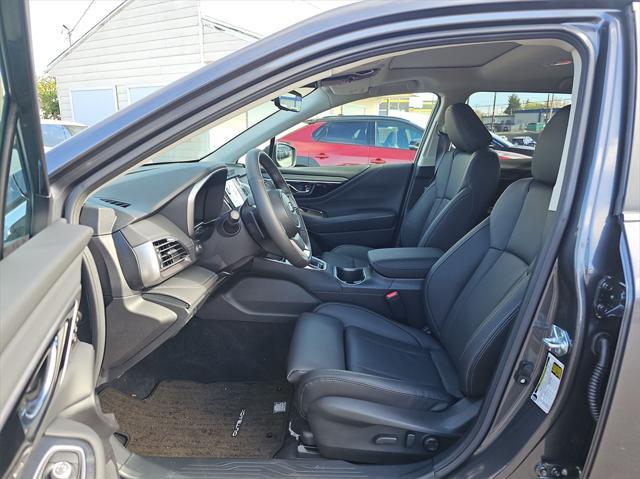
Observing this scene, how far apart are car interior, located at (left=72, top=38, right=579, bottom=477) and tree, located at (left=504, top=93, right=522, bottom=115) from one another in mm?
106

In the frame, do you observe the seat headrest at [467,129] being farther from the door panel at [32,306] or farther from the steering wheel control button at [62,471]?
the steering wheel control button at [62,471]

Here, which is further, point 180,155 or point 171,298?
point 180,155

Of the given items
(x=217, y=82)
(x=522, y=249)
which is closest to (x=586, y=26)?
(x=522, y=249)

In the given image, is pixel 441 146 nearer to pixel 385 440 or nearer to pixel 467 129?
pixel 467 129

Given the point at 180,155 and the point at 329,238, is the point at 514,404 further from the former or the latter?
the point at 329,238

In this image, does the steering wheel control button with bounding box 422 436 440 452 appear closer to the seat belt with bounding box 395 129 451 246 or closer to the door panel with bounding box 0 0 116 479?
the door panel with bounding box 0 0 116 479

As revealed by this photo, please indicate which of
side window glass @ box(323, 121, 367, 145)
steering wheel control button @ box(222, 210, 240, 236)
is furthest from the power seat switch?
side window glass @ box(323, 121, 367, 145)

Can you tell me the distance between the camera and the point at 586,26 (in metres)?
1.07

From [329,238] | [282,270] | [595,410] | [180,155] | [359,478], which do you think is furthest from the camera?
[329,238]

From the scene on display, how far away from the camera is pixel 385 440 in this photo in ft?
4.73

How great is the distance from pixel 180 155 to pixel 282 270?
0.83 m

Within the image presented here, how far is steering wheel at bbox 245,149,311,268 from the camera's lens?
1750mm

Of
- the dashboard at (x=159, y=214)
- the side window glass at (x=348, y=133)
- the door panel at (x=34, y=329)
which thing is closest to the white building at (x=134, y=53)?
the side window glass at (x=348, y=133)

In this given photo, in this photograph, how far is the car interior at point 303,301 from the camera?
55.9 inches
